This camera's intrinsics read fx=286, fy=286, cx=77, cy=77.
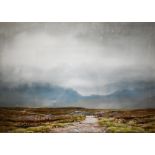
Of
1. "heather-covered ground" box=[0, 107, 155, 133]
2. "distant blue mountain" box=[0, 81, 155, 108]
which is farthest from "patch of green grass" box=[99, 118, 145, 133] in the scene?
"distant blue mountain" box=[0, 81, 155, 108]

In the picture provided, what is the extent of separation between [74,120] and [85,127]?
112 millimetres

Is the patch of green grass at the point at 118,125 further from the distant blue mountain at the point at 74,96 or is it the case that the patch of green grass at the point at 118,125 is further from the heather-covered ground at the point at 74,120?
the distant blue mountain at the point at 74,96

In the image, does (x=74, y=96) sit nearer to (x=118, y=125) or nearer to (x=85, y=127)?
(x=85, y=127)

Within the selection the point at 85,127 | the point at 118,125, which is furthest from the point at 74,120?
the point at 118,125

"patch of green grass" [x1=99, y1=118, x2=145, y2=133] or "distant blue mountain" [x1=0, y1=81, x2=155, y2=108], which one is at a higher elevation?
"distant blue mountain" [x1=0, y1=81, x2=155, y2=108]

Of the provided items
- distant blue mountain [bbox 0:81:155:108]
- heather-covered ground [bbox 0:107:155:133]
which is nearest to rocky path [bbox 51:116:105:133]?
heather-covered ground [bbox 0:107:155:133]

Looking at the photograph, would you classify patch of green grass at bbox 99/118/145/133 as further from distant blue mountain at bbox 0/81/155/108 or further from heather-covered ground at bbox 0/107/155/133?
distant blue mountain at bbox 0/81/155/108

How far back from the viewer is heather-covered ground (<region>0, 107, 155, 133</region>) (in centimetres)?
244

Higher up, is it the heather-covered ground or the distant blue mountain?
the distant blue mountain

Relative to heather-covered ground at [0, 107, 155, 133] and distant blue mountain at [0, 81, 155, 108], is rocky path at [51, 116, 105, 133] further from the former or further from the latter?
distant blue mountain at [0, 81, 155, 108]
